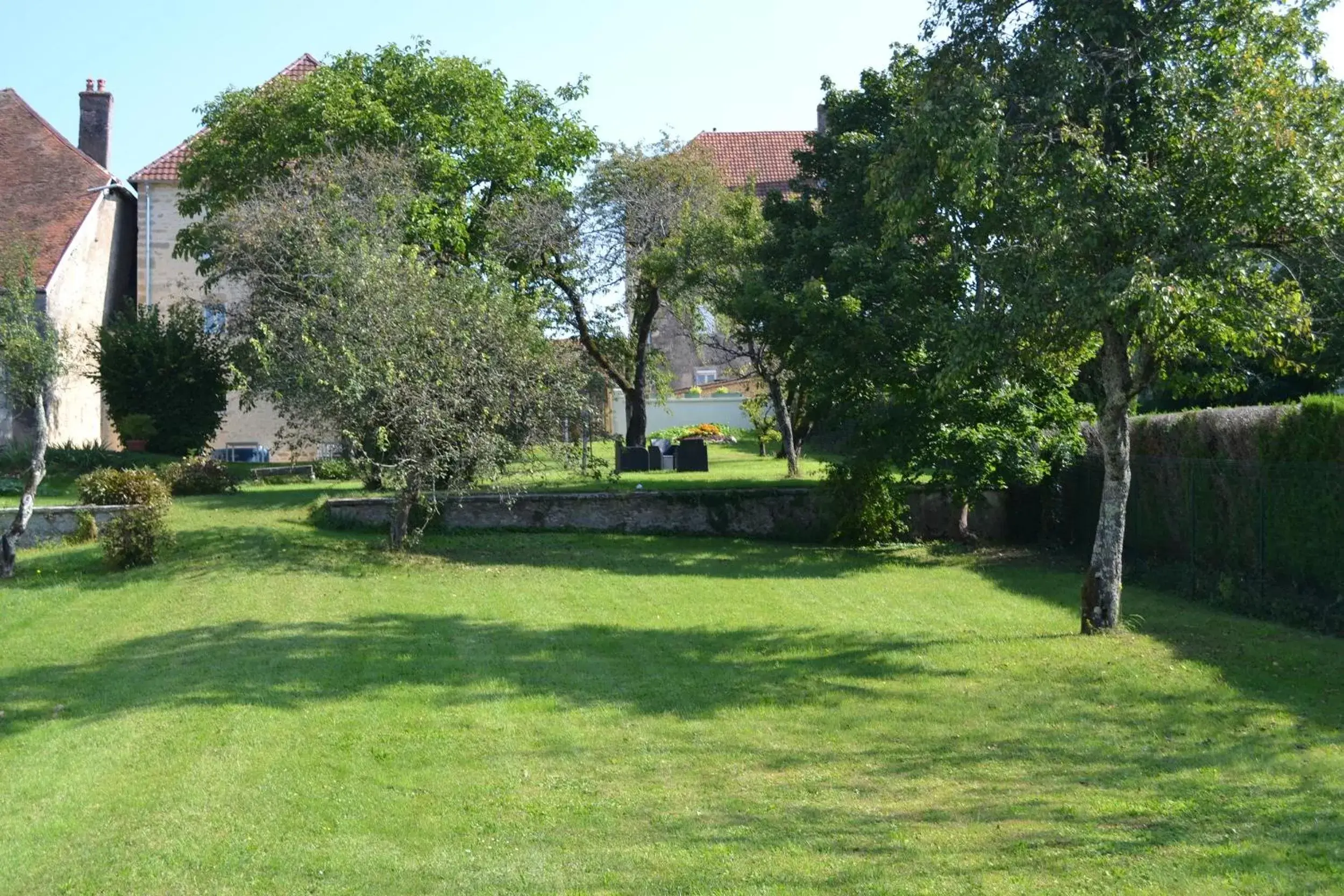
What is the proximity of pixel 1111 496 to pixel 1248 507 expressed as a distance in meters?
3.88

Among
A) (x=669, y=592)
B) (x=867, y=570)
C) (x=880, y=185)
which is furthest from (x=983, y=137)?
(x=867, y=570)

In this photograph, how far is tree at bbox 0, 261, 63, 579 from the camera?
15094mm

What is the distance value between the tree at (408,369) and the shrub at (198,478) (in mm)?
5410

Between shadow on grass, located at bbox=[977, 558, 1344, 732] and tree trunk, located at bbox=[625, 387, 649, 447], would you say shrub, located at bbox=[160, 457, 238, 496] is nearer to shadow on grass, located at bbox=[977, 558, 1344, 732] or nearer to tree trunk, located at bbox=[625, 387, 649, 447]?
tree trunk, located at bbox=[625, 387, 649, 447]

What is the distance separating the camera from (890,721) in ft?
28.6

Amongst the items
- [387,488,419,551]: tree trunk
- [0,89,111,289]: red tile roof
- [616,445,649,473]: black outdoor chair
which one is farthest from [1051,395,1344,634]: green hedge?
[0,89,111,289]: red tile roof

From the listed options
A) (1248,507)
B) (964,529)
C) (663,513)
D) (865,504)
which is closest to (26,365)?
(663,513)

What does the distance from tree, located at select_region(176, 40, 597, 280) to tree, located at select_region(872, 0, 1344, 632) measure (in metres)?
13.6

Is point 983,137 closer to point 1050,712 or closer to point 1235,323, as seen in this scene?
point 1235,323

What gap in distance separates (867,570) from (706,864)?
12004 millimetres

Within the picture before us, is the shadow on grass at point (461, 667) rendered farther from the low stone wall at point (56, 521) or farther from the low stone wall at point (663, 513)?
the low stone wall at point (663, 513)

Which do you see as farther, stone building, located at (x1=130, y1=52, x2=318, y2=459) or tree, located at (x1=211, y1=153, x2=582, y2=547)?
stone building, located at (x1=130, y1=52, x2=318, y2=459)

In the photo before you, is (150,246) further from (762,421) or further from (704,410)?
(704,410)

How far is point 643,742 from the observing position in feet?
26.7
